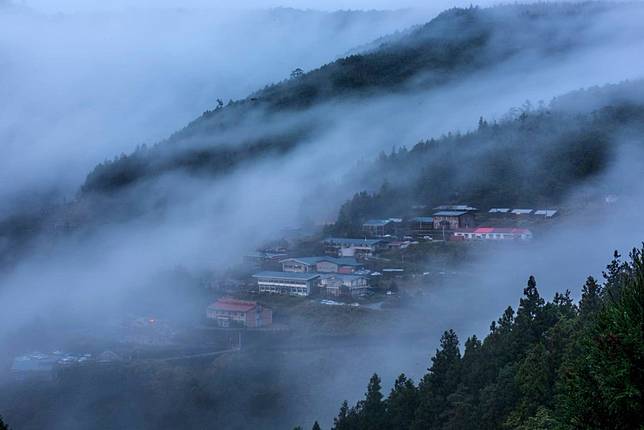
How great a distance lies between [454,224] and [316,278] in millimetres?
4014

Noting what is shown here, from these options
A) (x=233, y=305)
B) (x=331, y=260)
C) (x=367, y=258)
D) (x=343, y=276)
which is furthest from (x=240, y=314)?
(x=367, y=258)

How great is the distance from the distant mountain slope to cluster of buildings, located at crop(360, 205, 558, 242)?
9659 millimetres

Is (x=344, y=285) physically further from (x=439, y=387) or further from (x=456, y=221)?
(x=439, y=387)

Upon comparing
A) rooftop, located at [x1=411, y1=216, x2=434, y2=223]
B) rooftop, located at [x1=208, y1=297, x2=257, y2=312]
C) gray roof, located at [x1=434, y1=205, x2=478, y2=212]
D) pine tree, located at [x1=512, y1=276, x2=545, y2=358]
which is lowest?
pine tree, located at [x1=512, y1=276, x2=545, y2=358]

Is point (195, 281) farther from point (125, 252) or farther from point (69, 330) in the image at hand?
point (125, 252)

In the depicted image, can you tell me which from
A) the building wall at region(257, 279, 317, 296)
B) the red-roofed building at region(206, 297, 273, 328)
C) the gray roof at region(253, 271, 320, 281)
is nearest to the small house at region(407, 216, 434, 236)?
the gray roof at region(253, 271, 320, 281)

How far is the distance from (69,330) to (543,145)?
44.8 ft

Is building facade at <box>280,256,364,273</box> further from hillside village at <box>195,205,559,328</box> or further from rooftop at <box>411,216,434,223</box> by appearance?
rooftop at <box>411,216,434,223</box>

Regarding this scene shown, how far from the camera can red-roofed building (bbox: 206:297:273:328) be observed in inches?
541

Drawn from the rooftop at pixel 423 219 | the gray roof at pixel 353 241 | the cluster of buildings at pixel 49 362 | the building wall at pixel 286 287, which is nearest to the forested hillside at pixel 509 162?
the gray roof at pixel 353 241

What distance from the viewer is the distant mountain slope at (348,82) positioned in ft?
90.2

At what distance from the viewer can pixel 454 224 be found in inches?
691

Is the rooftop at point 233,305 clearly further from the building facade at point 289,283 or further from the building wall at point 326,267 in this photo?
the building wall at point 326,267

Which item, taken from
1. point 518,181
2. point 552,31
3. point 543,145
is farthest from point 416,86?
point 518,181
